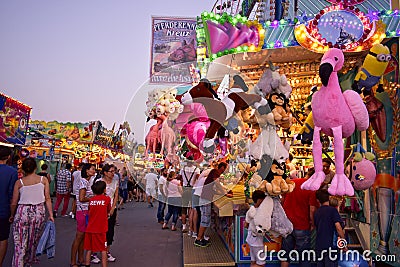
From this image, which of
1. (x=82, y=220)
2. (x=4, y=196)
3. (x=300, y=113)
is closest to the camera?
(x=4, y=196)

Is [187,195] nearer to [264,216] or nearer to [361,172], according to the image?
[264,216]

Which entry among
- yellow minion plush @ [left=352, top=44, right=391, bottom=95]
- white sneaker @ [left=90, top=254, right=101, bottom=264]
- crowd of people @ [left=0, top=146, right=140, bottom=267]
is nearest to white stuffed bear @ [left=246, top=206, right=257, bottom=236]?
crowd of people @ [left=0, top=146, right=140, bottom=267]

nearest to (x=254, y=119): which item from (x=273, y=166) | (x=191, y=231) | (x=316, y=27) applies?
(x=273, y=166)

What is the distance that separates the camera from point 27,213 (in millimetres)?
4375

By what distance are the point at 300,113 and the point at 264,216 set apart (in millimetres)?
3695

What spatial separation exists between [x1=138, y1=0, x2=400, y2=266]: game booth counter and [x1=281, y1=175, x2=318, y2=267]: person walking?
21cm

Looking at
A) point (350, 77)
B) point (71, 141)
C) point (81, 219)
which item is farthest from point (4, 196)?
point (71, 141)

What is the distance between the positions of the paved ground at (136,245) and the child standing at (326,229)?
244 cm

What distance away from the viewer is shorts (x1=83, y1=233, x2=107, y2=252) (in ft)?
15.0

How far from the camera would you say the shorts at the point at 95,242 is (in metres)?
4.56

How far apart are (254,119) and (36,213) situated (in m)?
2.99

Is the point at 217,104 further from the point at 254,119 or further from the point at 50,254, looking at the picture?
the point at 50,254

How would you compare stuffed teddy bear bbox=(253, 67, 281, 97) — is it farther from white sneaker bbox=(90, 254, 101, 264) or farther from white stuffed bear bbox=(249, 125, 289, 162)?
white sneaker bbox=(90, 254, 101, 264)

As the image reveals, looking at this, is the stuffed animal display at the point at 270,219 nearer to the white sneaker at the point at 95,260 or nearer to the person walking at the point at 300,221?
the person walking at the point at 300,221
